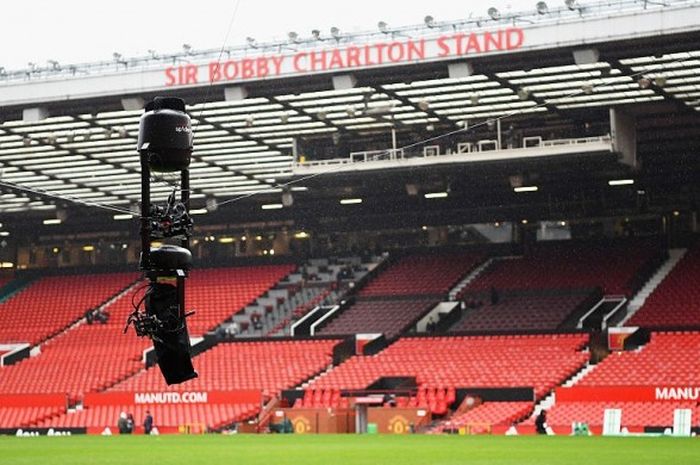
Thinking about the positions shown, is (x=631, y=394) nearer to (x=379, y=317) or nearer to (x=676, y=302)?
(x=676, y=302)

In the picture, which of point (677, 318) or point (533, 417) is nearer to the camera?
point (533, 417)

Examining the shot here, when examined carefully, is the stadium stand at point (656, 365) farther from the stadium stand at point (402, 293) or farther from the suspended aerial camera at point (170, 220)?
the suspended aerial camera at point (170, 220)

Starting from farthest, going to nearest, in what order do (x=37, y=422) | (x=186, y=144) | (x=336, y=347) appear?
(x=336, y=347) < (x=37, y=422) < (x=186, y=144)

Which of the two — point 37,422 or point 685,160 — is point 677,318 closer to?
point 685,160

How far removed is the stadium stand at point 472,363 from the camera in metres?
43.8

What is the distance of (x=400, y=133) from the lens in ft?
144

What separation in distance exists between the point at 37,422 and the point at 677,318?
21642 mm

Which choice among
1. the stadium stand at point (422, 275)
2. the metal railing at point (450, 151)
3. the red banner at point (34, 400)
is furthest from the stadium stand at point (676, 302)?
the red banner at point (34, 400)

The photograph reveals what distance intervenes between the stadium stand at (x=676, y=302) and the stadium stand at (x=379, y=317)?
8633mm

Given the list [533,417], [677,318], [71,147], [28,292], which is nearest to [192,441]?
[533,417]

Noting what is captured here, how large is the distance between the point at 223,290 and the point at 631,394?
2441 centimetres

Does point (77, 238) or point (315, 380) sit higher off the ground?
point (77, 238)

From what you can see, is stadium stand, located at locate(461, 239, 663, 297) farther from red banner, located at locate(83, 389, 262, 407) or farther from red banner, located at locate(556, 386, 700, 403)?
red banner, located at locate(83, 389, 262, 407)

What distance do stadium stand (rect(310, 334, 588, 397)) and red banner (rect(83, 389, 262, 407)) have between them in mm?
2596
